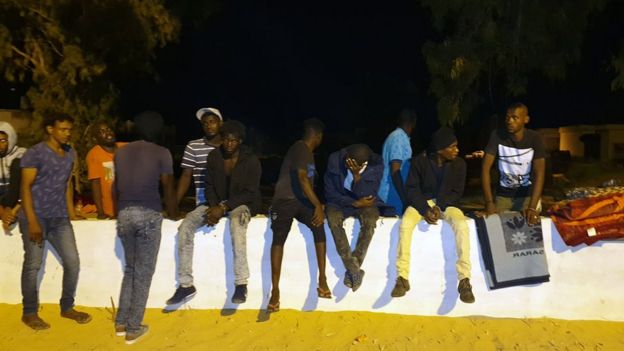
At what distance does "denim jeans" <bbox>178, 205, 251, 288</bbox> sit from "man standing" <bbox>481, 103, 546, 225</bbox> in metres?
2.44

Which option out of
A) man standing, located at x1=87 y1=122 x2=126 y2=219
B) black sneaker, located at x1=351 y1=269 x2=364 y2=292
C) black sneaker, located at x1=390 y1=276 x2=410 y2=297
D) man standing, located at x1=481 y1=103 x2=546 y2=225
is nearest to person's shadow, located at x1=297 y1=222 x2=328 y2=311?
black sneaker, located at x1=351 y1=269 x2=364 y2=292

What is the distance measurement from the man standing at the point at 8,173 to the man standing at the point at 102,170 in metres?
0.78

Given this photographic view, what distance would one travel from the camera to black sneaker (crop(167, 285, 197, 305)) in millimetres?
5934

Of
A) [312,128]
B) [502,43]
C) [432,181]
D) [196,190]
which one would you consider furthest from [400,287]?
[502,43]

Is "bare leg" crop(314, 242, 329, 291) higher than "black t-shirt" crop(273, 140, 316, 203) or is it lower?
lower

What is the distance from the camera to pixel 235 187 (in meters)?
6.07

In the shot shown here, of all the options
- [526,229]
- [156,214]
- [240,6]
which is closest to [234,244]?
[156,214]

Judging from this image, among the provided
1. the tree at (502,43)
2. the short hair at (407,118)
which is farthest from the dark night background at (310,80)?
the short hair at (407,118)

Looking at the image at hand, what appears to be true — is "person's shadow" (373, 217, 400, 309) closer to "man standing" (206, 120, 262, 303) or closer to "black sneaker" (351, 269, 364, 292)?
"black sneaker" (351, 269, 364, 292)

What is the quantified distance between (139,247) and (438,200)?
9.72 feet

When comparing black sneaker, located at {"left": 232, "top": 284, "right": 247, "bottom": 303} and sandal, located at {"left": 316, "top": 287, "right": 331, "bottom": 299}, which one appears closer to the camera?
black sneaker, located at {"left": 232, "top": 284, "right": 247, "bottom": 303}

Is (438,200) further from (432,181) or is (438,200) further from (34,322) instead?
(34,322)

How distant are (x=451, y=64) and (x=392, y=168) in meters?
5.90

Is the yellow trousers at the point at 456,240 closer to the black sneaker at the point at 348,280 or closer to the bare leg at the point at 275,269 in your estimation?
the black sneaker at the point at 348,280
